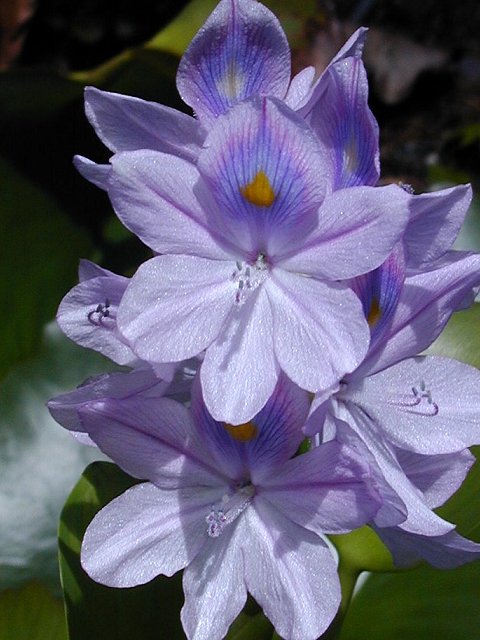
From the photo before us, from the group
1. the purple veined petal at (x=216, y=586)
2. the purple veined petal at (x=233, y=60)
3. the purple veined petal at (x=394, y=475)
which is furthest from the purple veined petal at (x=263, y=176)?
the purple veined petal at (x=216, y=586)

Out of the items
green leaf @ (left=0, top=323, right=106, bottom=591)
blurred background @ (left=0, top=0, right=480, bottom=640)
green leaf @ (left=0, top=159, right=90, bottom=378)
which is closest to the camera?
blurred background @ (left=0, top=0, right=480, bottom=640)

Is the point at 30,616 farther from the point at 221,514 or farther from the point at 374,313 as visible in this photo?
the point at 374,313

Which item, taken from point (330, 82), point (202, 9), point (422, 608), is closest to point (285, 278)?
point (330, 82)

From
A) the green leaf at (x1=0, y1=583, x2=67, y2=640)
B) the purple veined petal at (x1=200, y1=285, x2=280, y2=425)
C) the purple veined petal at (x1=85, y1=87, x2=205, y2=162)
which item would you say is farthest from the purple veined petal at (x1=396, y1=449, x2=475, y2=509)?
the green leaf at (x1=0, y1=583, x2=67, y2=640)

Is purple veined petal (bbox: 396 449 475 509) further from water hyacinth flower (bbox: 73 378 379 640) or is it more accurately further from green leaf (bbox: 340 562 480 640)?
green leaf (bbox: 340 562 480 640)

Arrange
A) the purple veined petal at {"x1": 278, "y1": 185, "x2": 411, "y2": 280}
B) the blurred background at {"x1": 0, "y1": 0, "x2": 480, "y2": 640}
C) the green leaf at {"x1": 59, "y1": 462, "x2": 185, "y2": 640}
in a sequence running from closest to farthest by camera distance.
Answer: the purple veined petal at {"x1": 278, "y1": 185, "x2": 411, "y2": 280}
the green leaf at {"x1": 59, "y1": 462, "x2": 185, "y2": 640}
the blurred background at {"x1": 0, "y1": 0, "x2": 480, "y2": 640}

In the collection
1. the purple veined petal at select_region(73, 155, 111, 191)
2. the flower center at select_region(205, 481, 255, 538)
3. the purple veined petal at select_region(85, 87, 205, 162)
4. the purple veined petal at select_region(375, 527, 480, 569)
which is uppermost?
the purple veined petal at select_region(85, 87, 205, 162)

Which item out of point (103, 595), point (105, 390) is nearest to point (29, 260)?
point (103, 595)

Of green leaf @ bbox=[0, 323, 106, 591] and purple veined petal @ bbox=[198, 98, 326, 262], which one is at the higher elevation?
purple veined petal @ bbox=[198, 98, 326, 262]
